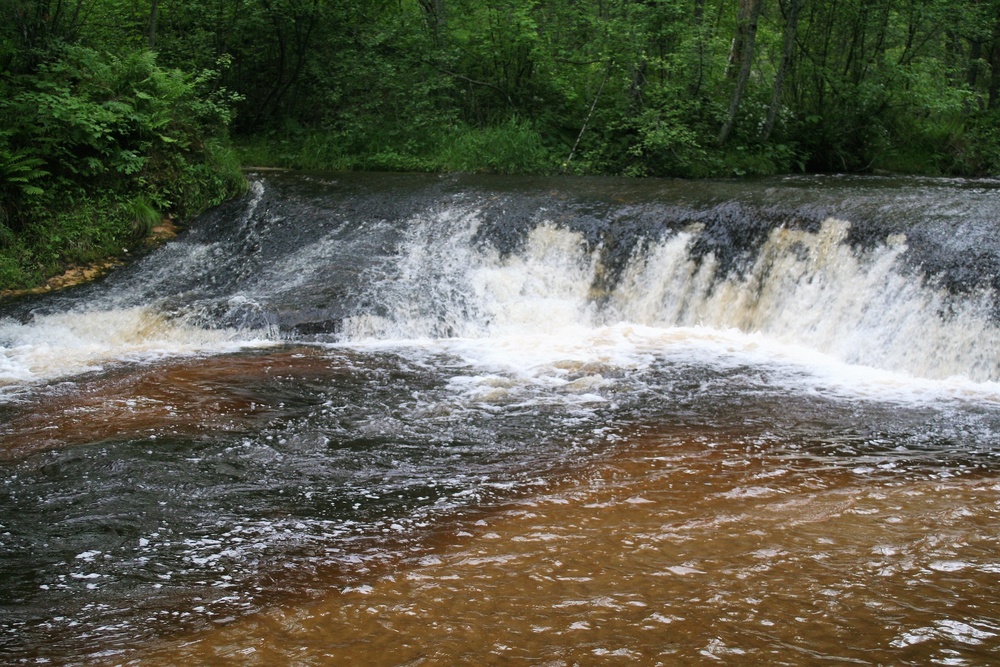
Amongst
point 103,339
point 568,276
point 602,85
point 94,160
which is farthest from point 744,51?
point 103,339

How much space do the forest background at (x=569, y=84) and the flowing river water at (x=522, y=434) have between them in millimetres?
2747

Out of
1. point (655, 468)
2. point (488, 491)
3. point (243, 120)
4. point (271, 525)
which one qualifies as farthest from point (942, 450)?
point (243, 120)

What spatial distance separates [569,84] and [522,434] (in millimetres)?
11454

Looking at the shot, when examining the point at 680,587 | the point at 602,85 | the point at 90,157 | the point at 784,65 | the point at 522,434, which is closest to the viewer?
the point at 680,587

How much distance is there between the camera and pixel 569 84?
16.8 metres

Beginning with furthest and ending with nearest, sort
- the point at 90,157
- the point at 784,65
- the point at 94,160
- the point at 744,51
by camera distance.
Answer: the point at 784,65 → the point at 744,51 → the point at 90,157 → the point at 94,160

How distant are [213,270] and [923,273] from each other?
8577 mm

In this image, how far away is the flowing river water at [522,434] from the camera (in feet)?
13.6

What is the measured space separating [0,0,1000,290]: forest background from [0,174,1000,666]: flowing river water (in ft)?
9.01

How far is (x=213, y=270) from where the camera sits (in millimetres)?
11633

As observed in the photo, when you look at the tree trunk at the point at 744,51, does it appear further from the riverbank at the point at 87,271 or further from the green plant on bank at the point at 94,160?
the riverbank at the point at 87,271

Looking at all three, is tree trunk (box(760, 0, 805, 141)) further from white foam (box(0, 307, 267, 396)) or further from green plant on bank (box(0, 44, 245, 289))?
white foam (box(0, 307, 267, 396))

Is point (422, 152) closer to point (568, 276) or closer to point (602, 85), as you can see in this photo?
point (602, 85)

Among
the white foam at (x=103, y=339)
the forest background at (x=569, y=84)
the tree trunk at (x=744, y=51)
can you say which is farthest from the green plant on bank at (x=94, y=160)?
the tree trunk at (x=744, y=51)
